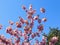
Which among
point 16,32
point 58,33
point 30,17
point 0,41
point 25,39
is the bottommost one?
point 0,41

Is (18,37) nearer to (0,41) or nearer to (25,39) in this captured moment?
(25,39)

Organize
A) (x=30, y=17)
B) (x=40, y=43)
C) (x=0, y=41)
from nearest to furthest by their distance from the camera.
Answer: (x=0, y=41)
(x=40, y=43)
(x=30, y=17)

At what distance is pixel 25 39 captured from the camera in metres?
11.2

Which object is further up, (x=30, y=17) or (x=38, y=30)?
(x=30, y=17)

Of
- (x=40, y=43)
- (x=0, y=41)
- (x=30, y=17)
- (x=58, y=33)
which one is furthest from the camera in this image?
(x=58, y=33)

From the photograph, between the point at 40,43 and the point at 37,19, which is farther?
the point at 37,19

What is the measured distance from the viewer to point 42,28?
38.3 feet

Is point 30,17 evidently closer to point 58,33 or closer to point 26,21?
point 26,21

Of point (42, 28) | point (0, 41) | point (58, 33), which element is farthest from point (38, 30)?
point (58, 33)

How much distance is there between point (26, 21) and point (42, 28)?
3.72 ft

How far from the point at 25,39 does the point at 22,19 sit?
1.92 meters

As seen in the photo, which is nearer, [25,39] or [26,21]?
[25,39]

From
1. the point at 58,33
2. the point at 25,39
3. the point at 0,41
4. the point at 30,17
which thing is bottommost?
the point at 0,41

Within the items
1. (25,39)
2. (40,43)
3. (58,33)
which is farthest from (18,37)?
(58,33)
